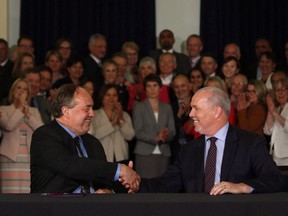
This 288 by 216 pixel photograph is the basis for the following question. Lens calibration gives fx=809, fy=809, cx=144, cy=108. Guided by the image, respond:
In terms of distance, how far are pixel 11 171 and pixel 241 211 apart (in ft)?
14.3

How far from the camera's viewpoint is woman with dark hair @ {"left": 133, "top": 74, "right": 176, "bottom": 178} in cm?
827

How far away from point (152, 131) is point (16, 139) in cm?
145

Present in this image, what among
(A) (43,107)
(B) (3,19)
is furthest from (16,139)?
(B) (3,19)

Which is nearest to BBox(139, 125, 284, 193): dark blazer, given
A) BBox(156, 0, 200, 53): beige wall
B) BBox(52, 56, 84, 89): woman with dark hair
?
BBox(52, 56, 84, 89): woman with dark hair

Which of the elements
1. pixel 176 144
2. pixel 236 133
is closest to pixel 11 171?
pixel 176 144

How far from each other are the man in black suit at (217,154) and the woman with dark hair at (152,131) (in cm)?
332

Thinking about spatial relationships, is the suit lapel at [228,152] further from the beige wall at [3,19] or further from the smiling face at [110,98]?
the beige wall at [3,19]

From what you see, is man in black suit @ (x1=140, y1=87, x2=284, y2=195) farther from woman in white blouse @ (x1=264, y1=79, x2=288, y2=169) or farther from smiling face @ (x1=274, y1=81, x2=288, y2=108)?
smiling face @ (x1=274, y1=81, x2=288, y2=108)

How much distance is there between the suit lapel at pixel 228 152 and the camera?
464cm

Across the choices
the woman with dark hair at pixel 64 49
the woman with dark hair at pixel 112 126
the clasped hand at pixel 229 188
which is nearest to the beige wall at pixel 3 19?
the woman with dark hair at pixel 64 49

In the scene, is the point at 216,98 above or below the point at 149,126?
above

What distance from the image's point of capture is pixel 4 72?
28.9 feet

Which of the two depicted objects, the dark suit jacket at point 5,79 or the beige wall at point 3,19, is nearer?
the dark suit jacket at point 5,79

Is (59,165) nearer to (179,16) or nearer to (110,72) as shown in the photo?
(110,72)
